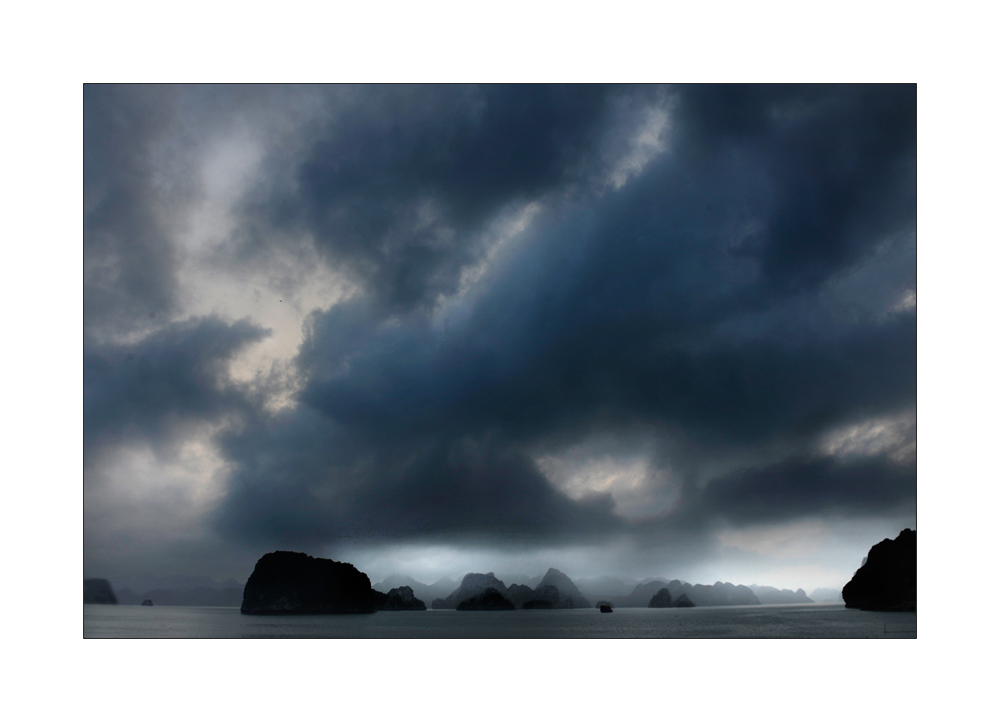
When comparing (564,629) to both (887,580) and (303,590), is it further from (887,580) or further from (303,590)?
(303,590)

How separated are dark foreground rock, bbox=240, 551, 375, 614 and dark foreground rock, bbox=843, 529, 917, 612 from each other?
3768 cm

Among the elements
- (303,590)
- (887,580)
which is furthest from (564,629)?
(303,590)

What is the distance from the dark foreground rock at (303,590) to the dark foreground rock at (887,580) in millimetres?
37682

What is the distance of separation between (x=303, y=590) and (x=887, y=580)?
48.0 meters

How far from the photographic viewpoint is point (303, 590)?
55781mm

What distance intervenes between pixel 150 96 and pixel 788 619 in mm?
48431

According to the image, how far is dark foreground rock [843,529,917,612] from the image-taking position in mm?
23802

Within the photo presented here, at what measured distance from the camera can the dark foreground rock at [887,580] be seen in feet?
78.1

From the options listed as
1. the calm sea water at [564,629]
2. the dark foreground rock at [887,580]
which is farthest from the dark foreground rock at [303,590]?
the dark foreground rock at [887,580]
